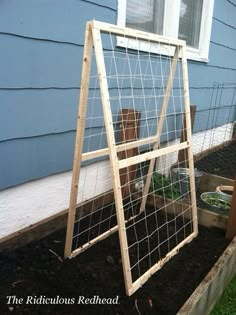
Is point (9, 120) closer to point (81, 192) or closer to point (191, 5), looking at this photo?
point (81, 192)

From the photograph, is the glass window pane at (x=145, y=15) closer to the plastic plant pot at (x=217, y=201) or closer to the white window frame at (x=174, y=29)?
the white window frame at (x=174, y=29)

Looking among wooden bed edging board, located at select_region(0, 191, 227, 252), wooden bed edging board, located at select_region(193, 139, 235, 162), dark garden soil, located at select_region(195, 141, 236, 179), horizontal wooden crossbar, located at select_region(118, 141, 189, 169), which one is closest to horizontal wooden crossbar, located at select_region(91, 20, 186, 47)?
horizontal wooden crossbar, located at select_region(118, 141, 189, 169)

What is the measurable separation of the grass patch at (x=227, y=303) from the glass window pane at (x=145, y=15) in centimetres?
227

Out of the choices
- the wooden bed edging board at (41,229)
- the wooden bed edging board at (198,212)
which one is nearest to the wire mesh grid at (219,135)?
the wooden bed edging board at (198,212)

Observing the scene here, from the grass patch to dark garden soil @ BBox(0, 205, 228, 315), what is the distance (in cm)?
19

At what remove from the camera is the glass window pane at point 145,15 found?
113 inches

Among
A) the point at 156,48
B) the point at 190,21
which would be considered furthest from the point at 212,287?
the point at 190,21

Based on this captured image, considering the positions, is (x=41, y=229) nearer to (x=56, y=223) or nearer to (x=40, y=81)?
(x=56, y=223)

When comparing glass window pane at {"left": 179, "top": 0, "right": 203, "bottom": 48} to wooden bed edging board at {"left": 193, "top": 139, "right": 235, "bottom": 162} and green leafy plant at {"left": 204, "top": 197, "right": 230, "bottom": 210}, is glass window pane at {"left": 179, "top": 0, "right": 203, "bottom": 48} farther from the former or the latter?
green leafy plant at {"left": 204, "top": 197, "right": 230, "bottom": 210}

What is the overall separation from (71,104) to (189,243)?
1.39 meters

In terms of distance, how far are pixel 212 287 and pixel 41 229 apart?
1.24 metres

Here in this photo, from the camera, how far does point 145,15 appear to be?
9.95 ft

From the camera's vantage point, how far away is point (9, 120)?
203 centimetres

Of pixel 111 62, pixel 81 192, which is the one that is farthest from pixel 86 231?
pixel 111 62
